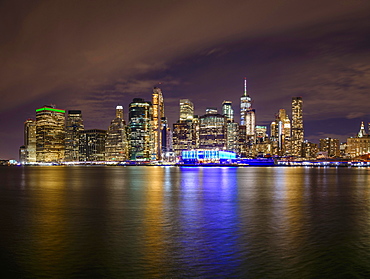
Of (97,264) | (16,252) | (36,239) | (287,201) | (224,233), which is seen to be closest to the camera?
(97,264)

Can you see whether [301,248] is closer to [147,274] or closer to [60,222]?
[147,274]

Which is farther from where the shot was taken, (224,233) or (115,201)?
(115,201)

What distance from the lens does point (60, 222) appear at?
3869cm

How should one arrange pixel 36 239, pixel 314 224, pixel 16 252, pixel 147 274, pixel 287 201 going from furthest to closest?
pixel 287 201 → pixel 314 224 → pixel 36 239 → pixel 16 252 → pixel 147 274

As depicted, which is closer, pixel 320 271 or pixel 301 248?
pixel 320 271

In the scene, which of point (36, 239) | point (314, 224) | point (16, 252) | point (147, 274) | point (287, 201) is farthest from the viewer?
point (287, 201)

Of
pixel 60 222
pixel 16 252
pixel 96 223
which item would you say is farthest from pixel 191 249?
pixel 60 222

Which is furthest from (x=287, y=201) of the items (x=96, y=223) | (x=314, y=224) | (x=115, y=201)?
(x=96, y=223)

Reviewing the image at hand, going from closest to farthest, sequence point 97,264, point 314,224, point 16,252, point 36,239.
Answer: point 97,264
point 16,252
point 36,239
point 314,224

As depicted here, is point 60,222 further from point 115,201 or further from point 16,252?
point 115,201

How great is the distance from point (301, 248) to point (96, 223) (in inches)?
790

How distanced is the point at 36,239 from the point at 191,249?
41.7 feet

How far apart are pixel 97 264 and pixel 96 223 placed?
15272 mm

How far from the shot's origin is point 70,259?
24281 millimetres
